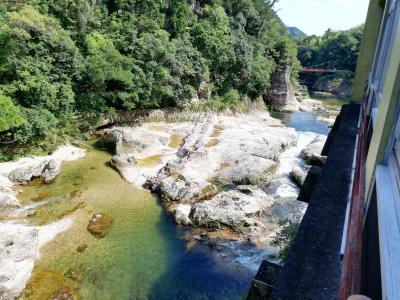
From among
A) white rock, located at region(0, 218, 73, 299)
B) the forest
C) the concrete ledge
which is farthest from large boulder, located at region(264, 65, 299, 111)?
the concrete ledge

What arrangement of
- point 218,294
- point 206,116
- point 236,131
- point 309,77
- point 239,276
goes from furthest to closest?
point 309,77 < point 206,116 < point 236,131 < point 239,276 < point 218,294

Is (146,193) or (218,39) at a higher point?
(218,39)

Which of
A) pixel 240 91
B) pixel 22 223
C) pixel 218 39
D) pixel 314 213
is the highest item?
pixel 218 39

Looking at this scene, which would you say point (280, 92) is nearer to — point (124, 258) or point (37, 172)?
point (37, 172)

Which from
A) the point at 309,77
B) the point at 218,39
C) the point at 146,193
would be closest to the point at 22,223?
the point at 146,193

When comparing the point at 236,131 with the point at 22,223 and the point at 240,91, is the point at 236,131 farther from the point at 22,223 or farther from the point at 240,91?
the point at 22,223

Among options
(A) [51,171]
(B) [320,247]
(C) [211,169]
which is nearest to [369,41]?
(B) [320,247]

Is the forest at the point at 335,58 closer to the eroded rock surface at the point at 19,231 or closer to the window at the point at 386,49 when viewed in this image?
the eroded rock surface at the point at 19,231

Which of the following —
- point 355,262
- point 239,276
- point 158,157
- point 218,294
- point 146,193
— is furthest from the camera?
point 158,157
